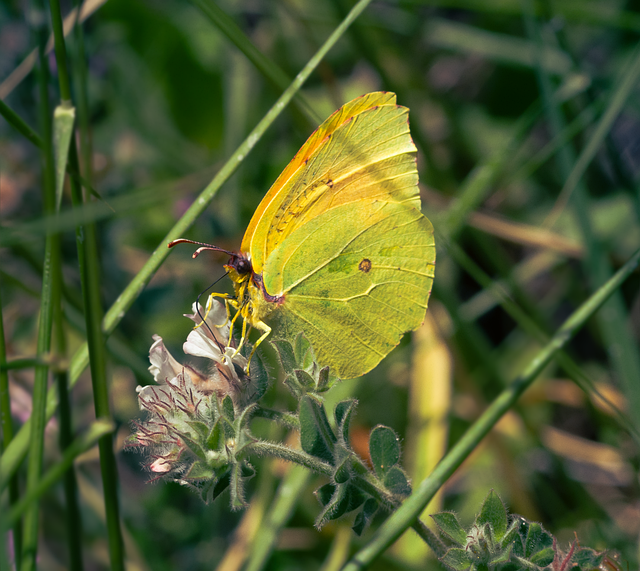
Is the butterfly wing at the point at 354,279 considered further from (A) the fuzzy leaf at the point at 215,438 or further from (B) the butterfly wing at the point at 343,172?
(A) the fuzzy leaf at the point at 215,438

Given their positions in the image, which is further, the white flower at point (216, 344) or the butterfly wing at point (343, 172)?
the butterfly wing at point (343, 172)

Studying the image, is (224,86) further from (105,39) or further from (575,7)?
(575,7)

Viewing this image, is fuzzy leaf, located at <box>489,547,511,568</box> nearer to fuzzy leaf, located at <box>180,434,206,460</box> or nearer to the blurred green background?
fuzzy leaf, located at <box>180,434,206,460</box>

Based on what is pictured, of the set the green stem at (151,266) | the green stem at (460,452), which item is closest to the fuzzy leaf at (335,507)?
the green stem at (460,452)

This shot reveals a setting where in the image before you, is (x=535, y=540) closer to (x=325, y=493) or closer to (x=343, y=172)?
(x=325, y=493)

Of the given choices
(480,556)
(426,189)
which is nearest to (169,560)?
(480,556)

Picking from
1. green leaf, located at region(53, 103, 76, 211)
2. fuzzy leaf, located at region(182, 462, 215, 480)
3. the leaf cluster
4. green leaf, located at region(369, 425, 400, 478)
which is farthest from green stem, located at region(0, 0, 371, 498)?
the leaf cluster
